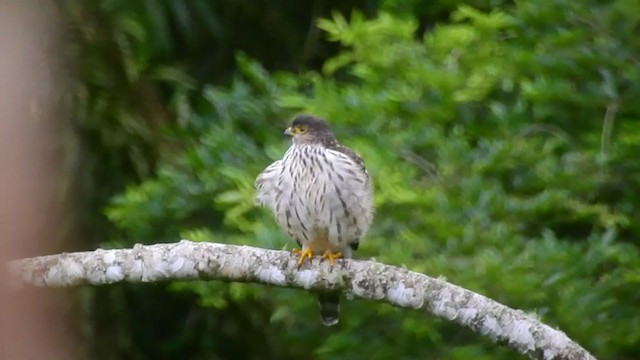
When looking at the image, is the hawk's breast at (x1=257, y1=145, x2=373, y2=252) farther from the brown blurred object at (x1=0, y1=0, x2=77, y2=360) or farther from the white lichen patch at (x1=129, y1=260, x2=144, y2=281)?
the brown blurred object at (x1=0, y1=0, x2=77, y2=360)

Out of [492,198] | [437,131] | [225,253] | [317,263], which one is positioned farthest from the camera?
[437,131]

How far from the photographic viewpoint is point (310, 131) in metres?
5.18

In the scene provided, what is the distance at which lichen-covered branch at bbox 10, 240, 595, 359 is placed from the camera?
4020mm

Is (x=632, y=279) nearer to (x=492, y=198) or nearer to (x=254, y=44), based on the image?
(x=492, y=198)

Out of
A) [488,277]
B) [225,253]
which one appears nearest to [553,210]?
[488,277]

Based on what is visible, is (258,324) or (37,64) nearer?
(37,64)

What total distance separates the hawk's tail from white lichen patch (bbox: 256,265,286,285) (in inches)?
36.3

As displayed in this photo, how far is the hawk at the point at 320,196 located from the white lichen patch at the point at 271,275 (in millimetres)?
540

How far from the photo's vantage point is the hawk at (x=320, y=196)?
490 centimetres

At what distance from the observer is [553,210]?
5742 millimetres

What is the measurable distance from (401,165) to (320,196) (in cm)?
81

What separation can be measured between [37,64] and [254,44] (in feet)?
20.4

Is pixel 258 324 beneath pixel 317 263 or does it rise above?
beneath

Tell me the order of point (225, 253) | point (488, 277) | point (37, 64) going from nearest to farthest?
point (37, 64) < point (225, 253) < point (488, 277)
